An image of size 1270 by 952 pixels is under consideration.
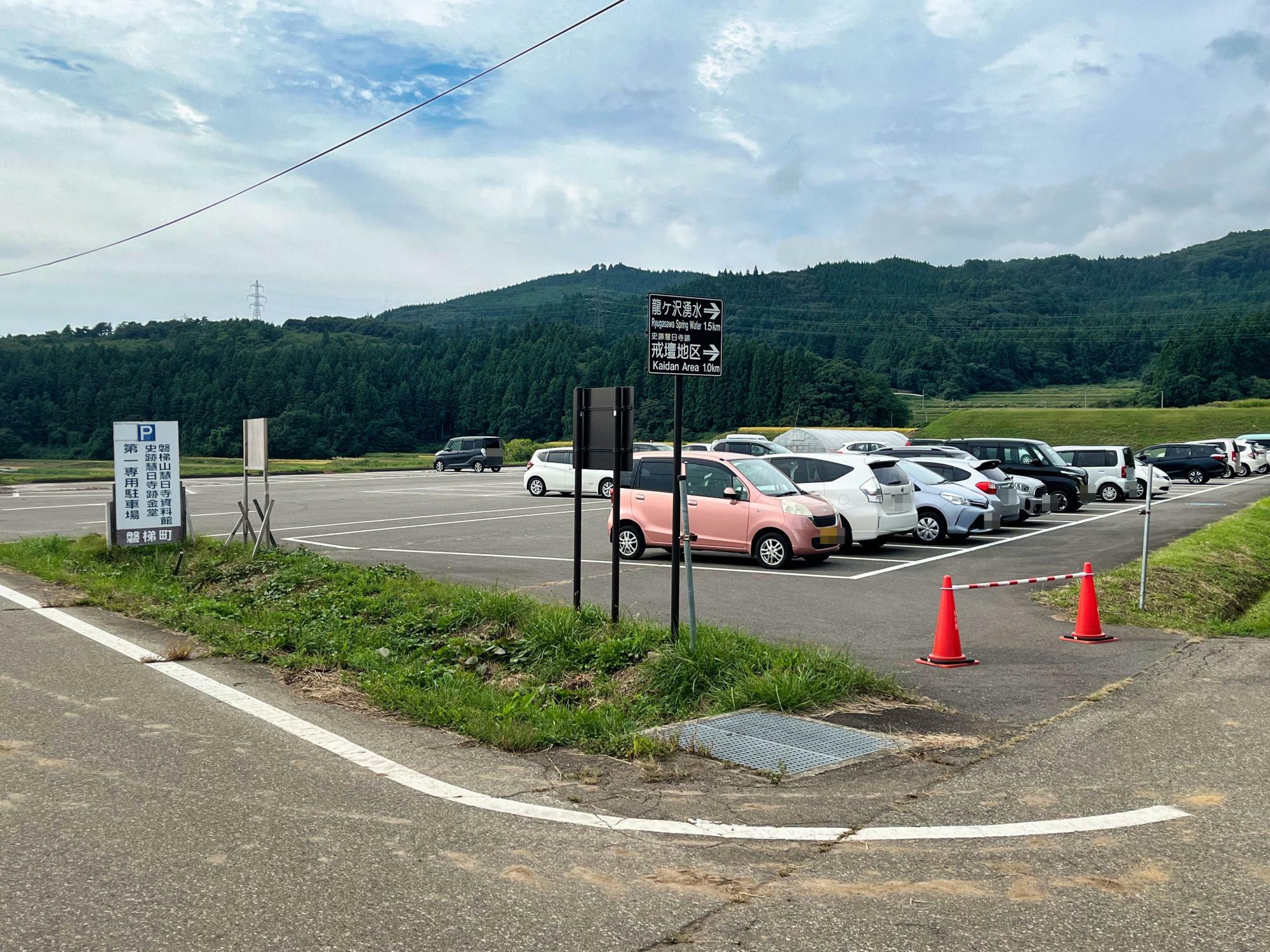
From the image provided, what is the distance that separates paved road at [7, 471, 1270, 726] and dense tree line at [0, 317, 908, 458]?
74.7 metres

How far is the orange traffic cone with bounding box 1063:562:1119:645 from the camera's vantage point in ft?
32.8

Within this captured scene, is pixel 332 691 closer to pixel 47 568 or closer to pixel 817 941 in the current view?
pixel 817 941

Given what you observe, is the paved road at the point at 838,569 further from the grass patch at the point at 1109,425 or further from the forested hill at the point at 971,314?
the forested hill at the point at 971,314

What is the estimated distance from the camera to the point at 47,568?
14.7 meters

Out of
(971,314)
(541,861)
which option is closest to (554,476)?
(541,861)

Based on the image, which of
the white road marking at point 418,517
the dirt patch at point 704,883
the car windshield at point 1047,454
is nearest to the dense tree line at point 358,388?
the white road marking at point 418,517

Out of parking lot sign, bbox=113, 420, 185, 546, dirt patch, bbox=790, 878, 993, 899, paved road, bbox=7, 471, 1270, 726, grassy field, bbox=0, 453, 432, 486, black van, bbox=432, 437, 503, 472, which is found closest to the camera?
dirt patch, bbox=790, 878, 993, 899

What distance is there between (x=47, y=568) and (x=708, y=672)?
36.2 feet

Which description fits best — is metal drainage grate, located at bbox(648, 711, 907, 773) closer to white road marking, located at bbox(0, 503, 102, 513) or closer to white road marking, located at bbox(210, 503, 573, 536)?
white road marking, located at bbox(210, 503, 573, 536)

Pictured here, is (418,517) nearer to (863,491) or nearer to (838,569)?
(863,491)

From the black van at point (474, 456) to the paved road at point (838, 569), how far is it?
82.5 ft

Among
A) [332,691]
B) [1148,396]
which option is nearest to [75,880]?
[332,691]

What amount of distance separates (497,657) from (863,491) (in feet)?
32.8

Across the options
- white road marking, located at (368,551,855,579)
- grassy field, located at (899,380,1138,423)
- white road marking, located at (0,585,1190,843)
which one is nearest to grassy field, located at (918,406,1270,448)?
grassy field, located at (899,380,1138,423)
